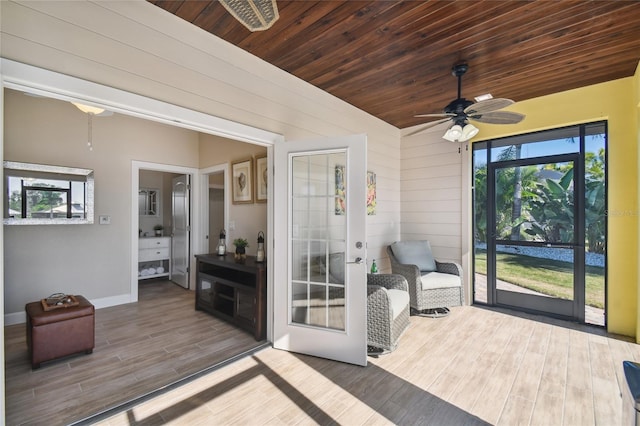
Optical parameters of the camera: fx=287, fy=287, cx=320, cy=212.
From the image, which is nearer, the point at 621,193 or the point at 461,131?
the point at 461,131

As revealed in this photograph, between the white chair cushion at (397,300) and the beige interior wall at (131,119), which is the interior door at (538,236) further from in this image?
the white chair cushion at (397,300)

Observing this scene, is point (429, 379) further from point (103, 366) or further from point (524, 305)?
point (103, 366)

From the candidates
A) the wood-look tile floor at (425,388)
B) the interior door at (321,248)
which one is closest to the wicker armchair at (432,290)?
the wood-look tile floor at (425,388)

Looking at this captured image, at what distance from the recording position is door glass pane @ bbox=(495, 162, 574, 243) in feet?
12.1

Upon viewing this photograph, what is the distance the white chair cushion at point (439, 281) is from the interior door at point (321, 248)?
1.51 meters

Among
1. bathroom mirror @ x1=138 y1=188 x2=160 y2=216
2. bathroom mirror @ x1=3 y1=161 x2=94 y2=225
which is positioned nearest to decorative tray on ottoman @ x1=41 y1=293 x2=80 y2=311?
bathroom mirror @ x1=3 y1=161 x2=94 y2=225

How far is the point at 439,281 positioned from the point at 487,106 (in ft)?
7.23

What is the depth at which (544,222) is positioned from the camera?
150 inches

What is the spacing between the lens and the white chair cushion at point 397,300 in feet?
9.30

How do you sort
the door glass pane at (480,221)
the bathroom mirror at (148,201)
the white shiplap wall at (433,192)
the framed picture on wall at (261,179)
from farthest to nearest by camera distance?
the bathroom mirror at (148,201) < the white shiplap wall at (433,192) < the door glass pane at (480,221) < the framed picture on wall at (261,179)

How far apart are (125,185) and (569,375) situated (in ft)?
18.7

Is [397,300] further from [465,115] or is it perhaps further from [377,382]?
[465,115]

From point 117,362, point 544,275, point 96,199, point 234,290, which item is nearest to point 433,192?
point 544,275

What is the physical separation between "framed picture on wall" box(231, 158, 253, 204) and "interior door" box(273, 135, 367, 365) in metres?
1.22
